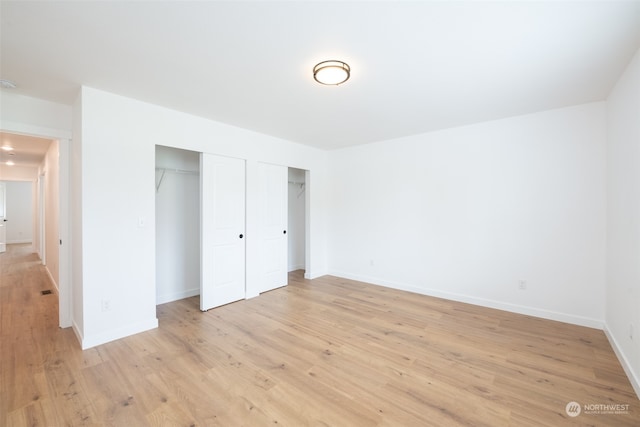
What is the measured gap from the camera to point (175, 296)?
407 centimetres

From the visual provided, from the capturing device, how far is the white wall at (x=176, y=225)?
3939 mm

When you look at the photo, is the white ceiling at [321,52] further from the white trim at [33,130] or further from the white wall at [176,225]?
the white wall at [176,225]

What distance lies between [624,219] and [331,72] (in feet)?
9.55

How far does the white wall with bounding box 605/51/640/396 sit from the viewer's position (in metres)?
Result: 2.08

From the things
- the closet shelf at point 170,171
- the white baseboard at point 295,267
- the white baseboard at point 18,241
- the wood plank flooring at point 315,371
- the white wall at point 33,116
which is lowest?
the wood plank flooring at point 315,371

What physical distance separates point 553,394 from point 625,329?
1062 mm

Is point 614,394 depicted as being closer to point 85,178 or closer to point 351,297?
point 351,297

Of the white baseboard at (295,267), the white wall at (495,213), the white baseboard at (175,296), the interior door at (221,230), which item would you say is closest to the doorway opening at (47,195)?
the white baseboard at (175,296)

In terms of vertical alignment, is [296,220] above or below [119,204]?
below

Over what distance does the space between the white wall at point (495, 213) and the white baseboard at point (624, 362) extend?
1.05 feet

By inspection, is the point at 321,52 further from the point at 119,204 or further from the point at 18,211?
the point at 18,211

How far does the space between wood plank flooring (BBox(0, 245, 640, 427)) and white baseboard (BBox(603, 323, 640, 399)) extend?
0.17 ft

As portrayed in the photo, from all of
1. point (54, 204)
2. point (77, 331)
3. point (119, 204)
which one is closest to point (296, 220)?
point (119, 204)

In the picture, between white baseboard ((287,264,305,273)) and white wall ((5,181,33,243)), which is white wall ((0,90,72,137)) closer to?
white baseboard ((287,264,305,273))
